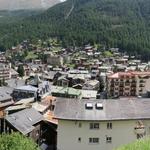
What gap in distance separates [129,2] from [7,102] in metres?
117

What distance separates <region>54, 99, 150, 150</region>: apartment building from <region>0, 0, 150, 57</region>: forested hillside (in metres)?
85.7

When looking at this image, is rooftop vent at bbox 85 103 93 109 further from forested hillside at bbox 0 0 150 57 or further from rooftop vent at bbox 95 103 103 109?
forested hillside at bbox 0 0 150 57

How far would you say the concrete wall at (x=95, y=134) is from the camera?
1448cm

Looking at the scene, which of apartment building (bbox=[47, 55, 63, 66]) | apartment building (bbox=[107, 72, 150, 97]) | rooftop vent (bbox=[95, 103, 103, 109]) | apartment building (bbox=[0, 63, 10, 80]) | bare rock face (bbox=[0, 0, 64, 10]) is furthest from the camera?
apartment building (bbox=[47, 55, 63, 66])

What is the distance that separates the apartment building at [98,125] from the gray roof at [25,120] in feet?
28.6

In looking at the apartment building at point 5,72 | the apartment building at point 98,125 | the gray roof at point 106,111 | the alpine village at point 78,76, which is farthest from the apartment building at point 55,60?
the apartment building at point 98,125

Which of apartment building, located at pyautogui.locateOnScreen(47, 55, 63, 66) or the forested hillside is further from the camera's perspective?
the forested hillside

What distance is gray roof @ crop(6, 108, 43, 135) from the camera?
931 inches

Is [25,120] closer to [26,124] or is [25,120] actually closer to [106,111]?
[26,124]

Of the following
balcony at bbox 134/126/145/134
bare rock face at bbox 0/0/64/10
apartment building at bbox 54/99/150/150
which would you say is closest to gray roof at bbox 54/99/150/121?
apartment building at bbox 54/99/150/150

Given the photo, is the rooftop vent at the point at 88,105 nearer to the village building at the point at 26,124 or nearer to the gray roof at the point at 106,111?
the gray roof at the point at 106,111

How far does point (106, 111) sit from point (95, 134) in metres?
0.79

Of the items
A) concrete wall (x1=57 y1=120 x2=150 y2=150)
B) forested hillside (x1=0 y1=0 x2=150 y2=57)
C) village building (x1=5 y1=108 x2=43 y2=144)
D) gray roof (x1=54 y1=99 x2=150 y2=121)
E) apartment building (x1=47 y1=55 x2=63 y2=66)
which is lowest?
apartment building (x1=47 y1=55 x2=63 y2=66)

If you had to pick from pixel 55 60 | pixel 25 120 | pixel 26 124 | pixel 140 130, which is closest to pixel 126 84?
pixel 25 120
